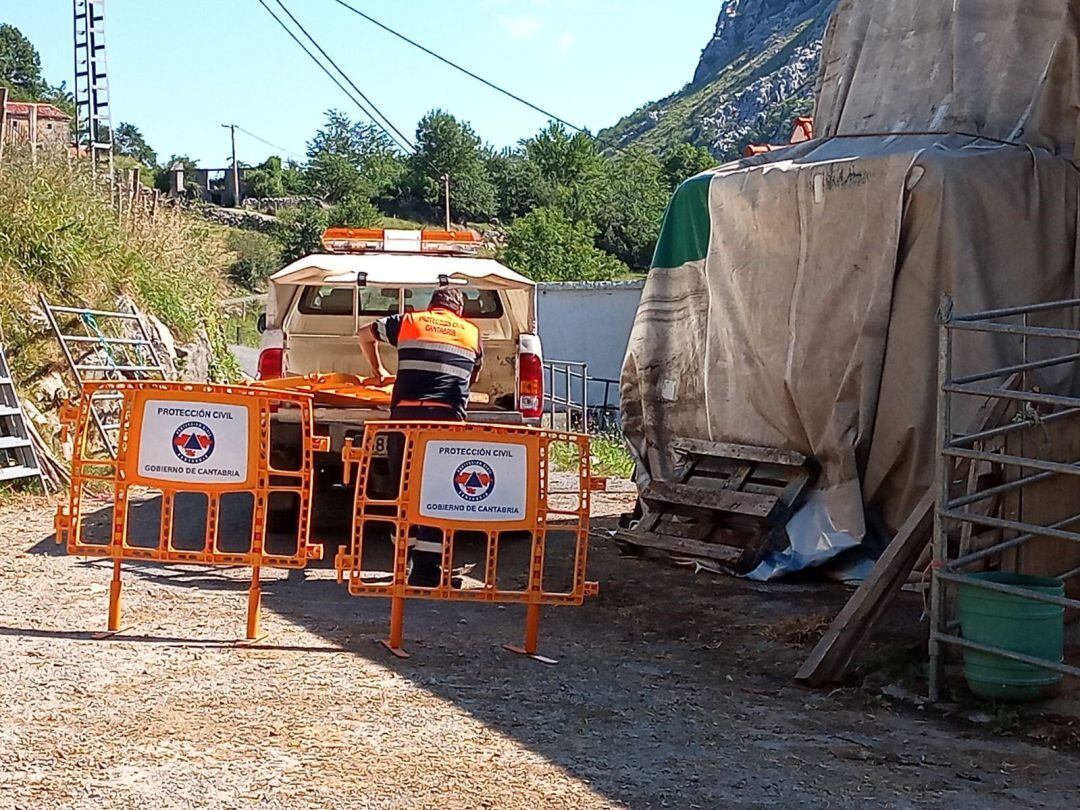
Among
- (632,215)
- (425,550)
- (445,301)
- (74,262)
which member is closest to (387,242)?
(445,301)

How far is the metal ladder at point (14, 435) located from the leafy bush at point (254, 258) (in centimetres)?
4322

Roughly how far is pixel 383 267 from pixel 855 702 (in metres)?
5.68

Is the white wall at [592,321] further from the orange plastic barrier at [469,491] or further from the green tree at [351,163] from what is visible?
the green tree at [351,163]

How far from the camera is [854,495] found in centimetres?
905

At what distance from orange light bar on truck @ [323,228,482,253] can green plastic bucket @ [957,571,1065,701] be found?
6.87 metres

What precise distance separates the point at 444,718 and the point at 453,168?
248 feet

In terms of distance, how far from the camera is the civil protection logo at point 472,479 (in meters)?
6.98

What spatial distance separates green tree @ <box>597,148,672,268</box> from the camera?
2714 inches

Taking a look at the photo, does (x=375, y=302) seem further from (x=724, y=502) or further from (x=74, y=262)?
(x=74, y=262)

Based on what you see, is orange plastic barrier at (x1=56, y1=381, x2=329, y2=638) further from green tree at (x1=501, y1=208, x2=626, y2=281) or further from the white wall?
green tree at (x1=501, y1=208, x2=626, y2=281)

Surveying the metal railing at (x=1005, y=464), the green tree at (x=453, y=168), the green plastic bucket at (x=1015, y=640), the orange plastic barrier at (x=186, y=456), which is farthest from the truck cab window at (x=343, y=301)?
the green tree at (x=453, y=168)

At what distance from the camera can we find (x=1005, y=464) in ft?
23.2

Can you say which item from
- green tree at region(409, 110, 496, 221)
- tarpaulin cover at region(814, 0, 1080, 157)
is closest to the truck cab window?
tarpaulin cover at region(814, 0, 1080, 157)

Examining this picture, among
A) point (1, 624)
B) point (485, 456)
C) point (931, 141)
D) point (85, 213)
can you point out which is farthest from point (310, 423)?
point (85, 213)
